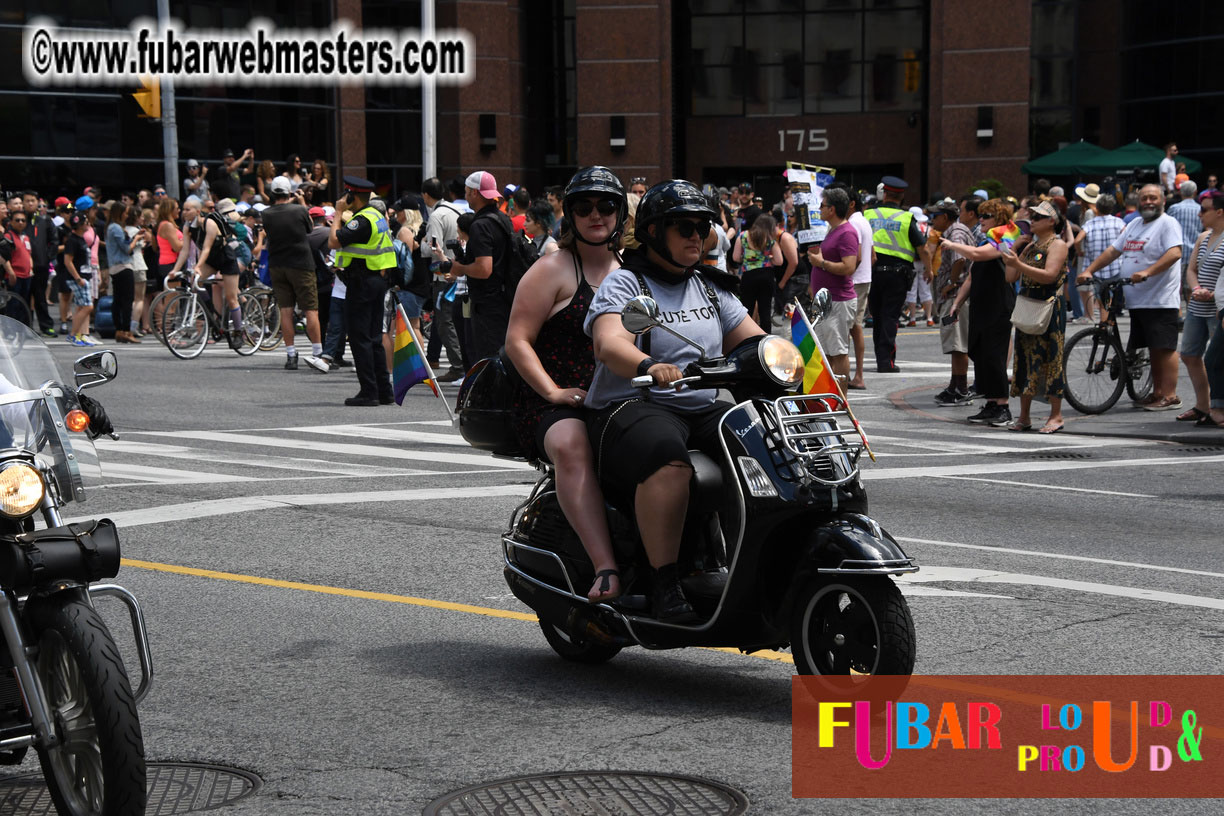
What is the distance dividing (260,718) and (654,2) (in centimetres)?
4068

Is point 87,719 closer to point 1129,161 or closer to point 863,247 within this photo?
point 863,247

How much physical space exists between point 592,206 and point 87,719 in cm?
299

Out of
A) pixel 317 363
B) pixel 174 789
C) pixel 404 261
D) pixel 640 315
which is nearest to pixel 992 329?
pixel 404 261

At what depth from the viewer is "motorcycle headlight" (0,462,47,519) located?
171 inches

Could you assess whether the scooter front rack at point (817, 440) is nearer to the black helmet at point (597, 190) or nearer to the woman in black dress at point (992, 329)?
the black helmet at point (597, 190)

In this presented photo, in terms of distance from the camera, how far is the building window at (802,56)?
46.3 m

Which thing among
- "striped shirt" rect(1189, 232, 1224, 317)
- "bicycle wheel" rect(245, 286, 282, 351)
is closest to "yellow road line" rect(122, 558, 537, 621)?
"striped shirt" rect(1189, 232, 1224, 317)

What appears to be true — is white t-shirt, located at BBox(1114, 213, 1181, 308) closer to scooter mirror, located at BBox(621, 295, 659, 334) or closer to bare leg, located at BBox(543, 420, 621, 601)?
bare leg, located at BBox(543, 420, 621, 601)

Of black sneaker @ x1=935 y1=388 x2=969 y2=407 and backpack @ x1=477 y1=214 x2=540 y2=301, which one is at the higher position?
backpack @ x1=477 y1=214 x2=540 y2=301

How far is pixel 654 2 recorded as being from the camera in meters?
44.6

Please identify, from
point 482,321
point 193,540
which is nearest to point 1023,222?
point 482,321

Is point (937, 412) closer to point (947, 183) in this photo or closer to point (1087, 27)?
point (947, 183)

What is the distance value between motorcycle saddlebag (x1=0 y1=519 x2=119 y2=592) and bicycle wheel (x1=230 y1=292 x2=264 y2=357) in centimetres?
1816

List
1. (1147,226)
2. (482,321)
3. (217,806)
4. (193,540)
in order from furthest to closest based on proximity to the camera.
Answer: (1147,226), (482,321), (193,540), (217,806)
